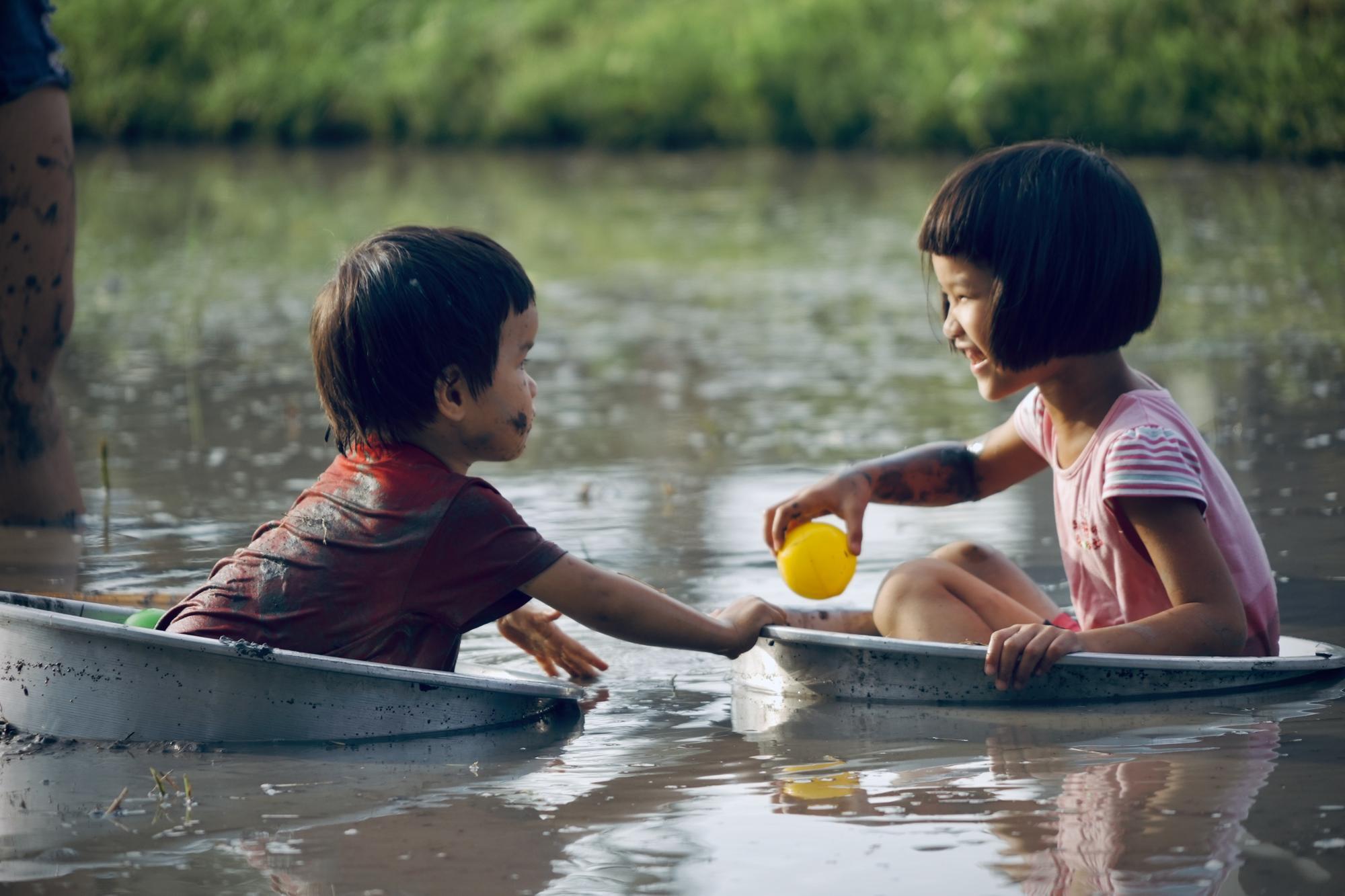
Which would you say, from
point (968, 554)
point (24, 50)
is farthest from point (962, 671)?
point (24, 50)

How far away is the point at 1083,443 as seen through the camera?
3.39 meters

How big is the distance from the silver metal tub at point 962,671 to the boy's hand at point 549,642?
0.37m

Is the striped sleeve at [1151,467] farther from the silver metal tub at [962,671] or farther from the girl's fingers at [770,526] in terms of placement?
the girl's fingers at [770,526]

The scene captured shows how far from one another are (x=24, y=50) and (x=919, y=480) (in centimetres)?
264

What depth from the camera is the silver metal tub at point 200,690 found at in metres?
3.03

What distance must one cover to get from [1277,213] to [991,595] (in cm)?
827

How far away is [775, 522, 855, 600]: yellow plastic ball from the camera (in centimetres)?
364

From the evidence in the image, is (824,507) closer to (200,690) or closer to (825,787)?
(825,787)

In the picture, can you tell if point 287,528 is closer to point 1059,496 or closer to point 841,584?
point 841,584

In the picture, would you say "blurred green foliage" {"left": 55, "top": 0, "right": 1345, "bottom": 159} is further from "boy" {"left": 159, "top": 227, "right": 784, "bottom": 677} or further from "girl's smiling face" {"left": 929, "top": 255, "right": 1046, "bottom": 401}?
"boy" {"left": 159, "top": 227, "right": 784, "bottom": 677}

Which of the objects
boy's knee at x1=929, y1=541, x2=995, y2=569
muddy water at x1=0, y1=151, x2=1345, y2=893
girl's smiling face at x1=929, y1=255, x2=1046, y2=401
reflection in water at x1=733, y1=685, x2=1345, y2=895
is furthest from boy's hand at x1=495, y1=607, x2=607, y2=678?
girl's smiling face at x1=929, y1=255, x2=1046, y2=401

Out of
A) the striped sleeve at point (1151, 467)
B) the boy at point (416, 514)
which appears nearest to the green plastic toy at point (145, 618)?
the boy at point (416, 514)

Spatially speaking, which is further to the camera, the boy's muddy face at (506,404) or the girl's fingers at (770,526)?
the girl's fingers at (770,526)

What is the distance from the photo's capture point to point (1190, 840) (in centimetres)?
254
